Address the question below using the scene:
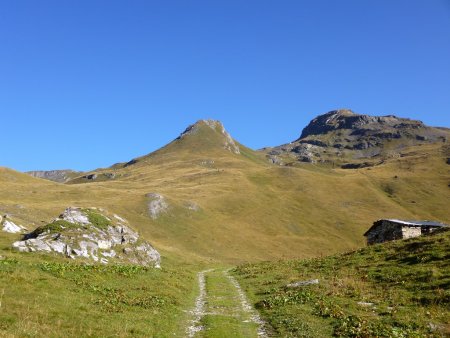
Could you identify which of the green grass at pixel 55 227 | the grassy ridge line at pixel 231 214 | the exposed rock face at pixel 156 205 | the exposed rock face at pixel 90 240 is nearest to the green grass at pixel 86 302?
the exposed rock face at pixel 90 240

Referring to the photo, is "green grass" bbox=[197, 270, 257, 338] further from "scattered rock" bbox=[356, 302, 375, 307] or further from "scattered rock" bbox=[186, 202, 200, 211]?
"scattered rock" bbox=[186, 202, 200, 211]

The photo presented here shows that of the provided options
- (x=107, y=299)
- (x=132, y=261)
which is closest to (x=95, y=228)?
(x=132, y=261)

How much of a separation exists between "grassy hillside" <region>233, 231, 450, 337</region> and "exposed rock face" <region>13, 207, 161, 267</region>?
17.3 meters

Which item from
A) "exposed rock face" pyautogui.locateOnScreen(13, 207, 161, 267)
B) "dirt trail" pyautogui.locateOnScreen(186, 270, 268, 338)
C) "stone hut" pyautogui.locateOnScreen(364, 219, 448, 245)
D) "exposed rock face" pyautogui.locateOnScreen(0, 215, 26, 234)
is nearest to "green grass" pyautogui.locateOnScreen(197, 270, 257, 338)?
"dirt trail" pyautogui.locateOnScreen(186, 270, 268, 338)

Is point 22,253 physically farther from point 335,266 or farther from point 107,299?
point 335,266

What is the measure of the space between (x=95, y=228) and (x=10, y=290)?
30009mm

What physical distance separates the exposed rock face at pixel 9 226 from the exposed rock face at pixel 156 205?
61.5 m

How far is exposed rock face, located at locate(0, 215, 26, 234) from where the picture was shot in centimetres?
4823

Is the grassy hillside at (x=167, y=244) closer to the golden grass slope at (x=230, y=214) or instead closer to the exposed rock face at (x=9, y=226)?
the golden grass slope at (x=230, y=214)

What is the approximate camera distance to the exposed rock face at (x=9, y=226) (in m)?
48.2

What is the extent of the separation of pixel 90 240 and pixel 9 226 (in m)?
10.0

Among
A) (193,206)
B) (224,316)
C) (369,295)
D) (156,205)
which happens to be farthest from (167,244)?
(224,316)

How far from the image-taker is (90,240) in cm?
4853

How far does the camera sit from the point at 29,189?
124 meters
